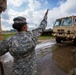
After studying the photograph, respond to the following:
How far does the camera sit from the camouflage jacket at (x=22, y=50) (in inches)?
121

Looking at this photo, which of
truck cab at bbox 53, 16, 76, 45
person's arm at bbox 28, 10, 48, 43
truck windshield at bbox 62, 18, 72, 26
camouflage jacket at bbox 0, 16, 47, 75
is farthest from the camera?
truck windshield at bbox 62, 18, 72, 26

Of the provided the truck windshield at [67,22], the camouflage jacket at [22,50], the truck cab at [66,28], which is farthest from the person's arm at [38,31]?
the truck windshield at [67,22]

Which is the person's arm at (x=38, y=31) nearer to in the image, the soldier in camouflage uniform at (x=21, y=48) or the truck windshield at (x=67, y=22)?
the soldier in camouflage uniform at (x=21, y=48)

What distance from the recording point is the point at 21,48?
3.07 meters

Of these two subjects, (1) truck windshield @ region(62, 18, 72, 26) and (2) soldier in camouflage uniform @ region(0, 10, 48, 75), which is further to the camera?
(1) truck windshield @ region(62, 18, 72, 26)

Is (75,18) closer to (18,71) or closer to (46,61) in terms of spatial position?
(46,61)

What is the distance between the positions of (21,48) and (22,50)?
3 cm

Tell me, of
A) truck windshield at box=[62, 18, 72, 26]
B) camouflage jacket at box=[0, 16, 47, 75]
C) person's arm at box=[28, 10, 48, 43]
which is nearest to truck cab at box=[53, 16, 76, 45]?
truck windshield at box=[62, 18, 72, 26]

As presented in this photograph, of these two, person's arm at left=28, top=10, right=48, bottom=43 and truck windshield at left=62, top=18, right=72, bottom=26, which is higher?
person's arm at left=28, top=10, right=48, bottom=43

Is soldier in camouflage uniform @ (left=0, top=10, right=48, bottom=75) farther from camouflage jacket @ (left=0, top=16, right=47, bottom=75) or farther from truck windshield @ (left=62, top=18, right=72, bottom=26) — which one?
truck windshield @ (left=62, top=18, right=72, bottom=26)

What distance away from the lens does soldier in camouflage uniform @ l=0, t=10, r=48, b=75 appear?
3091 mm

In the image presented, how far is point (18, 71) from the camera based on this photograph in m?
3.16

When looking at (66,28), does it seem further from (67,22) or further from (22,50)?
(22,50)

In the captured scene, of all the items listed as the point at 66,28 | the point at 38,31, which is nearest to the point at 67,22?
the point at 66,28
